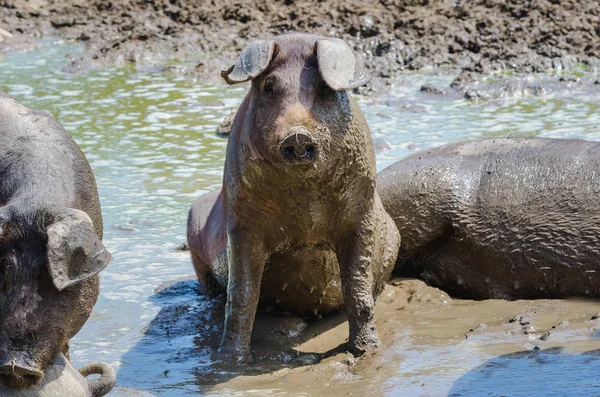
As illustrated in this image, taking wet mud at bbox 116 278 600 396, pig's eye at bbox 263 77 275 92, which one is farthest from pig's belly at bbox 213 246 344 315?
pig's eye at bbox 263 77 275 92

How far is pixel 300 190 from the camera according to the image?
624 centimetres

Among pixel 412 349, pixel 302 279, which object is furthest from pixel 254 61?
pixel 412 349

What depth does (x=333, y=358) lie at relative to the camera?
6570 mm

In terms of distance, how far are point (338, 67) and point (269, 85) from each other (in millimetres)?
373

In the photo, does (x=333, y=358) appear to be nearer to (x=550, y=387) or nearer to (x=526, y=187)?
(x=550, y=387)

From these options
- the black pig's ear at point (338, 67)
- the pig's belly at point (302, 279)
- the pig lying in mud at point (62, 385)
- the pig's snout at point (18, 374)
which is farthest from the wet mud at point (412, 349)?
the pig's snout at point (18, 374)

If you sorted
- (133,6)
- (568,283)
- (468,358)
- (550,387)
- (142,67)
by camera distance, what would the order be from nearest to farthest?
(550,387) < (468,358) < (568,283) < (142,67) < (133,6)

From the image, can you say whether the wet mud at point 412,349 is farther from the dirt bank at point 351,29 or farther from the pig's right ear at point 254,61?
the dirt bank at point 351,29

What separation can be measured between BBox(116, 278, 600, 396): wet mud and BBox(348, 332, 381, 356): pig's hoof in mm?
50

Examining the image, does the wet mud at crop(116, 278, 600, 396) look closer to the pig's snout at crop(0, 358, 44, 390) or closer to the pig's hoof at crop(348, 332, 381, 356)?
the pig's hoof at crop(348, 332, 381, 356)

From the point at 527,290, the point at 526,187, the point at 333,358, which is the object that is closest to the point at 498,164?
the point at 526,187

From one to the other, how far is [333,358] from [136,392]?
1118 mm

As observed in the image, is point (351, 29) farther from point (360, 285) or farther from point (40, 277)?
point (40, 277)

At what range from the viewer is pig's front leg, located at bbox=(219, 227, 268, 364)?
649cm
